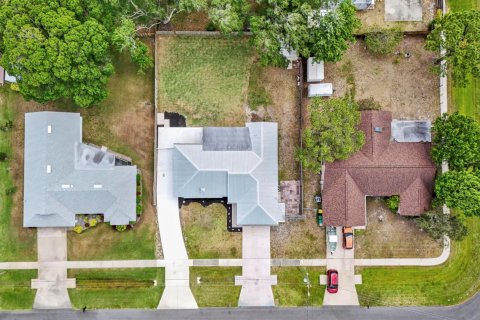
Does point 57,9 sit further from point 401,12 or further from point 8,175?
point 401,12

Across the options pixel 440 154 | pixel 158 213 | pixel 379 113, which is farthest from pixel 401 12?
pixel 158 213

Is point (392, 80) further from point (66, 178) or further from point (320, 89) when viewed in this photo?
point (66, 178)

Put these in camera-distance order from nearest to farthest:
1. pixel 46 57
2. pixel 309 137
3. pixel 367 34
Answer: pixel 46 57 < pixel 309 137 < pixel 367 34

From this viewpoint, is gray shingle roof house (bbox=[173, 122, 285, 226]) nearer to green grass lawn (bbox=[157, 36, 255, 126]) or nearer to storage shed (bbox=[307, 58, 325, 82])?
green grass lawn (bbox=[157, 36, 255, 126])

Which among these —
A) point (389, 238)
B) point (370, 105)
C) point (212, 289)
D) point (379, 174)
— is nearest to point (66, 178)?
point (212, 289)

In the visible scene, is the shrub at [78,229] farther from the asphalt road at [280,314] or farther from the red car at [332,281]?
the red car at [332,281]

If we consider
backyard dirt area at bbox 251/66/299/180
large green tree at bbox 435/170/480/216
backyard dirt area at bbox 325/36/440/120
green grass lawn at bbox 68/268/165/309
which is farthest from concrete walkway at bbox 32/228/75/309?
large green tree at bbox 435/170/480/216
